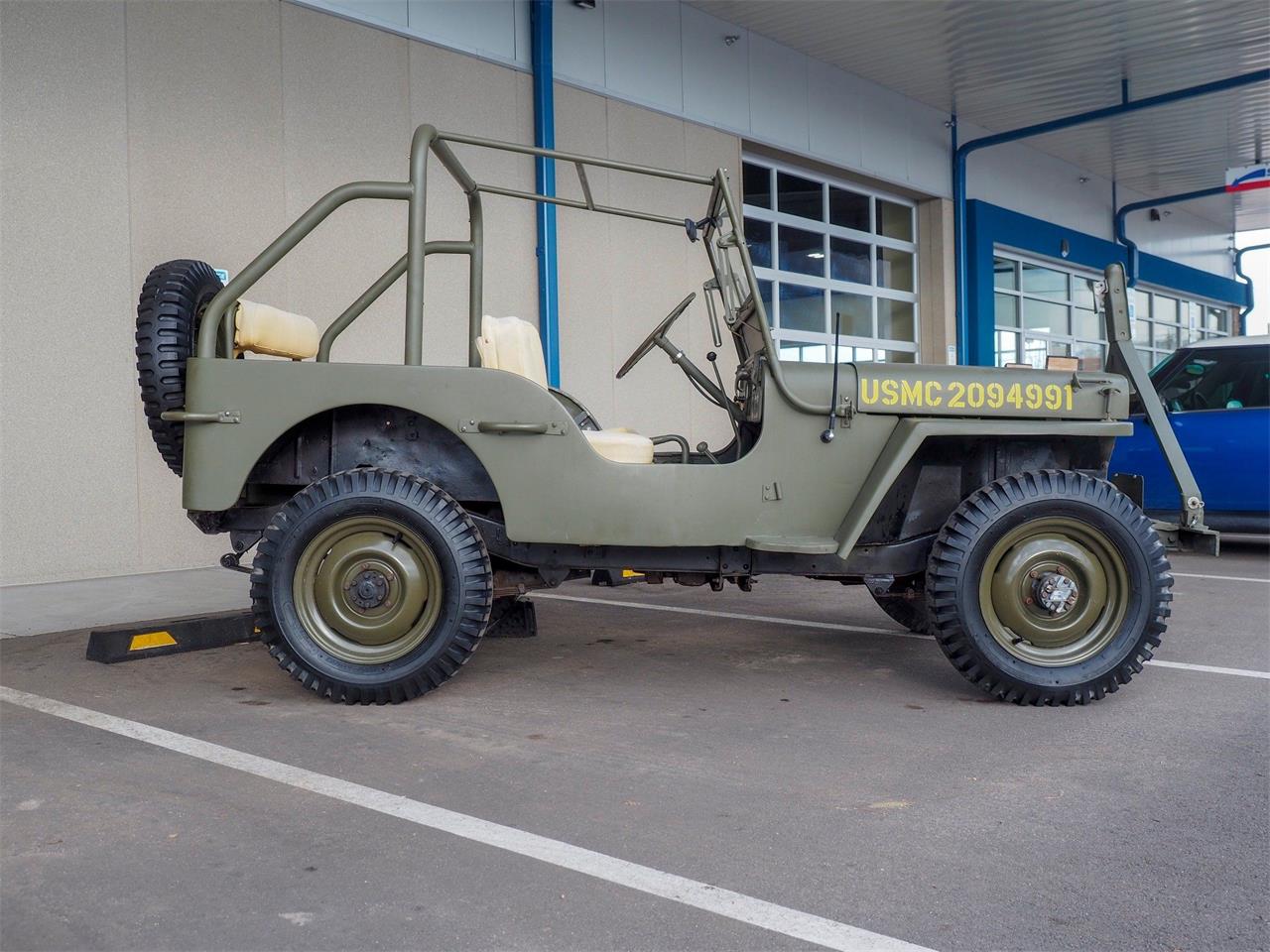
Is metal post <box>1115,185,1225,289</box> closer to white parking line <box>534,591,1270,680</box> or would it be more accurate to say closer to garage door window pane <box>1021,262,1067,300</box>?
garage door window pane <box>1021,262,1067,300</box>

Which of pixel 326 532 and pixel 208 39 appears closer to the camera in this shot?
pixel 326 532

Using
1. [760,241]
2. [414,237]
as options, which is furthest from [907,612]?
[760,241]

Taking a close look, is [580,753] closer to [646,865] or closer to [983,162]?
[646,865]

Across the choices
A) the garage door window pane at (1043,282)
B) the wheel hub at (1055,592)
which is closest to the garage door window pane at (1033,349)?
the garage door window pane at (1043,282)

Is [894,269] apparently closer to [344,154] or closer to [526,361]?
[344,154]

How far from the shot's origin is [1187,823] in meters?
2.72

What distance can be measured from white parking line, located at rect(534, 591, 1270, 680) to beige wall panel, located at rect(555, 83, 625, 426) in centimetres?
352

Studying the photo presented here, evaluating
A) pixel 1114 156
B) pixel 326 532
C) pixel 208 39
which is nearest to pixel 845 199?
pixel 1114 156

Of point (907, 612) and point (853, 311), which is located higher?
point (853, 311)

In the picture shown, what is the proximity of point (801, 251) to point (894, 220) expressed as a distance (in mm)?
2684

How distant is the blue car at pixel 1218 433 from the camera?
7910mm

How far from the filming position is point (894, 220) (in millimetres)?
14797

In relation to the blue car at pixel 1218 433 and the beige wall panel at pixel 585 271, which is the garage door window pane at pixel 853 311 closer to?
the beige wall panel at pixel 585 271

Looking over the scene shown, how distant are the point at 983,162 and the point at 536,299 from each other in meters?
9.44
